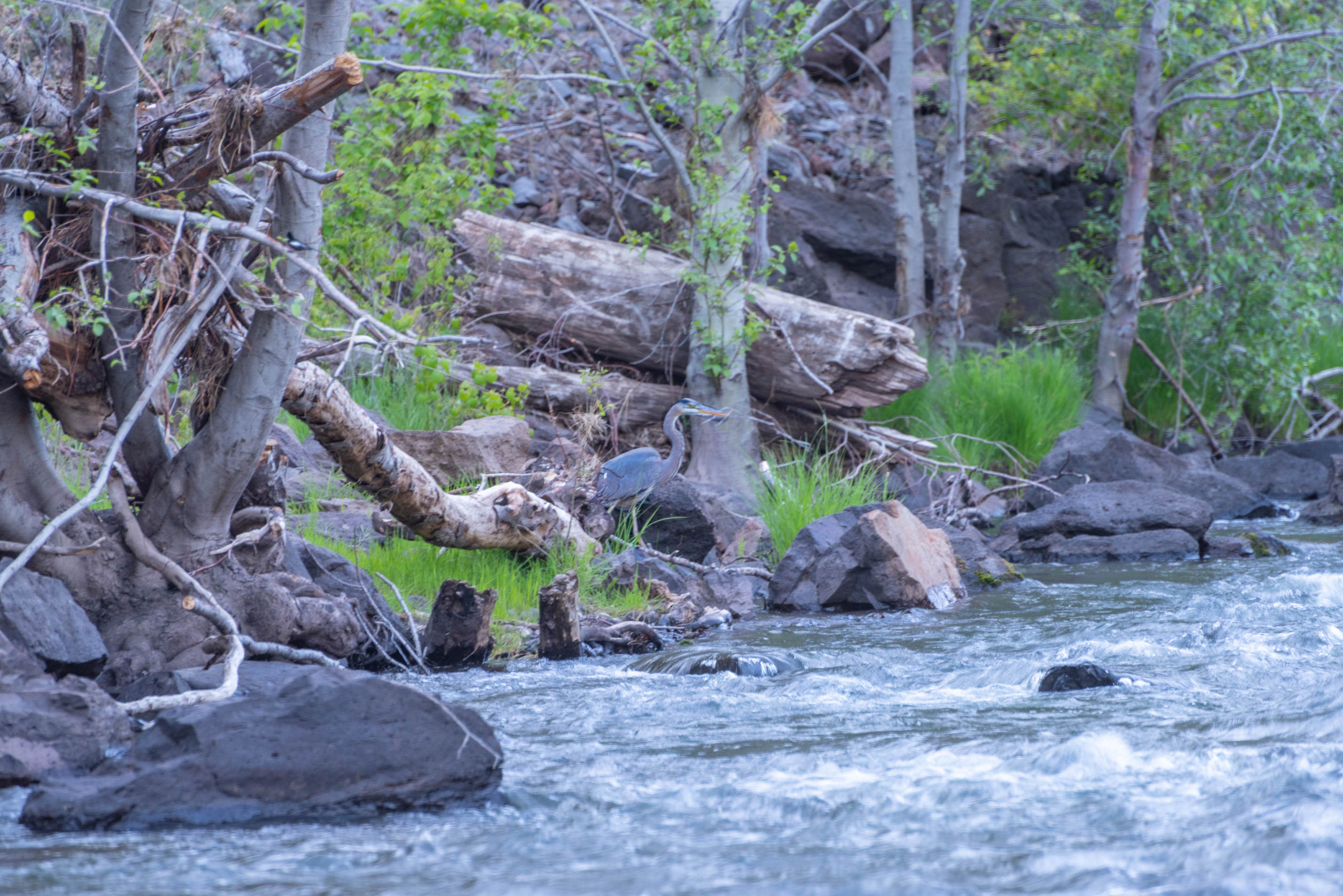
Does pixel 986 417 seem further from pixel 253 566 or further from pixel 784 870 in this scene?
pixel 784 870

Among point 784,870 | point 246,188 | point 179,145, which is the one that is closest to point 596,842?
point 784,870

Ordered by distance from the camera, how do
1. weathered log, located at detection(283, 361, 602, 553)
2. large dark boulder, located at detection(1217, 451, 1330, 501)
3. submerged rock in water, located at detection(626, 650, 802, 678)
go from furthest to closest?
large dark boulder, located at detection(1217, 451, 1330, 501), submerged rock in water, located at detection(626, 650, 802, 678), weathered log, located at detection(283, 361, 602, 553)

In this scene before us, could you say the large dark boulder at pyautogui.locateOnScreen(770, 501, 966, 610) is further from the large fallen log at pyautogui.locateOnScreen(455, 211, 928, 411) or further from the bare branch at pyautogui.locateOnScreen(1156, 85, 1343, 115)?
the bare branch at pyautogui.locateOnScreen(1156, 85, 1343, 115)

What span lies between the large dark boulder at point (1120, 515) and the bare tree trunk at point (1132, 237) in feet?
10.1

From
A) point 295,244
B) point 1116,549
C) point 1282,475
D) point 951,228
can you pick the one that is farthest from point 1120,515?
point 295,244

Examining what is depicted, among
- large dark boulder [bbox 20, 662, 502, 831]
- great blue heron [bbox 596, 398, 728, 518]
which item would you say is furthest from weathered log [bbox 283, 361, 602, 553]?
large dark boulder [bbox 20, 662, 502, 831]

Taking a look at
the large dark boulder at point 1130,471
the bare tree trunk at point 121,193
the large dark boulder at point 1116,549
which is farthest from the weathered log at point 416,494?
the large dark boulder at point 1130,471

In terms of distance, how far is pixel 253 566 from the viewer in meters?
4.47

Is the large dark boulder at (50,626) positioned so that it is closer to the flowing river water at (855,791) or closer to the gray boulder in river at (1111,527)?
the flowing river water at (855,791)

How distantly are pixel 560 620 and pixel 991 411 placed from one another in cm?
581

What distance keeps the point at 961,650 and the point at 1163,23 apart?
22.9 feet

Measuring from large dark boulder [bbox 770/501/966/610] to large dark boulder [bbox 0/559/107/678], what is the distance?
3.40 m

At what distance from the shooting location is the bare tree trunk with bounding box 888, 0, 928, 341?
10977 millimetres

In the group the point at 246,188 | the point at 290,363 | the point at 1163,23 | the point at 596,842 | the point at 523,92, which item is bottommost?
the point at 596,842
